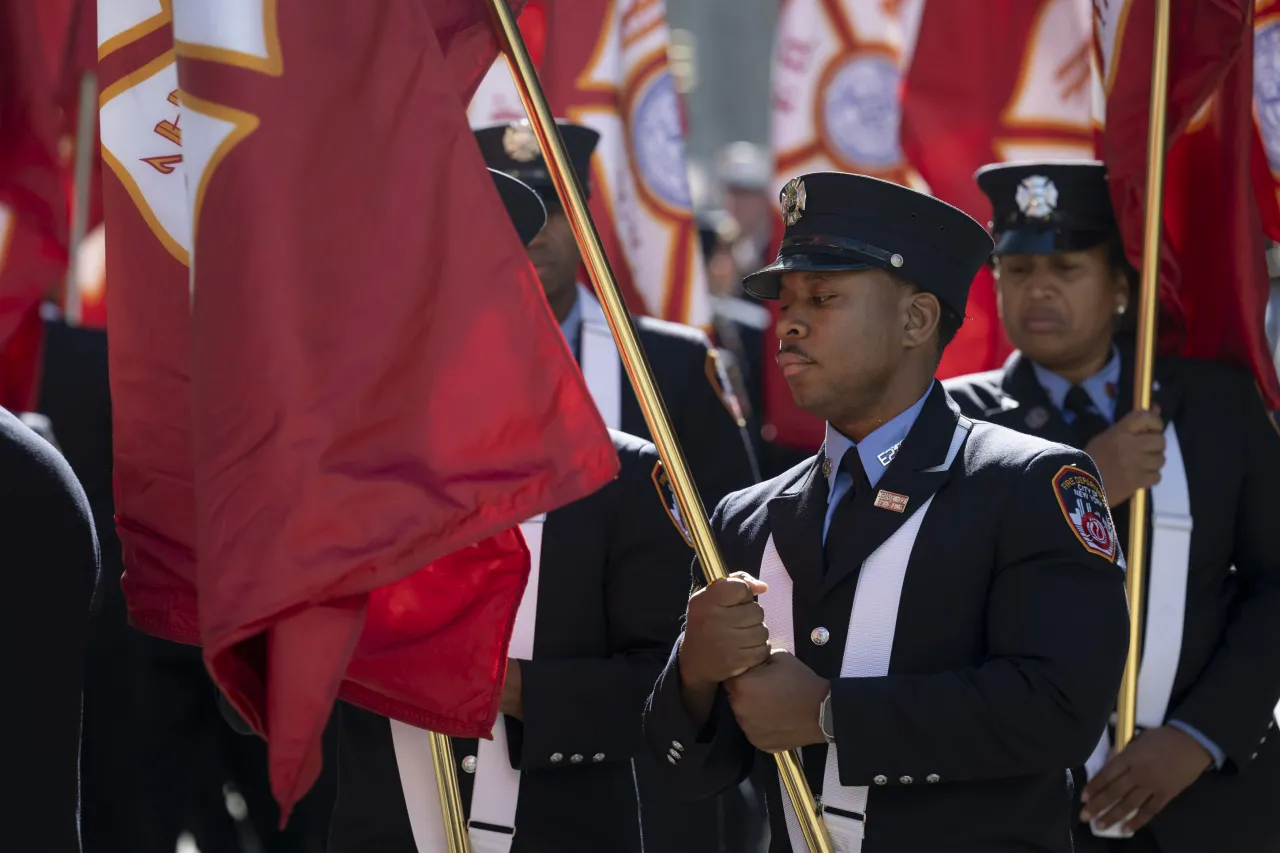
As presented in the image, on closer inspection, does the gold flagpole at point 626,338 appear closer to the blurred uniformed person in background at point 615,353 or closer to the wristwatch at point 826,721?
the wristwatch at point 826,721

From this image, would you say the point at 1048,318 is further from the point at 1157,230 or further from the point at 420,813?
the point at 420,813

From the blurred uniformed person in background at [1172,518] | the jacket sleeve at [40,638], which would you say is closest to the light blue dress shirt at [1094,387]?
the blurred uniformed person in background at [1172,518]

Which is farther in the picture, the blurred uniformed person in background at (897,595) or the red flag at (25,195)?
the red flag at (25,195)

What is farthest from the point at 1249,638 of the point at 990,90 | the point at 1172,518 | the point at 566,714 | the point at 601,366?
the point at 990,90

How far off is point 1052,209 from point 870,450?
1520mm

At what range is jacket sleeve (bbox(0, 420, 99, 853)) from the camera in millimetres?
2369

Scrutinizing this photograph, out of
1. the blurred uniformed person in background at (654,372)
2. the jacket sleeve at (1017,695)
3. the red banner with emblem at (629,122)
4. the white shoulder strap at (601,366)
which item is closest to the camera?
the jacket sleeve at (1017,695)

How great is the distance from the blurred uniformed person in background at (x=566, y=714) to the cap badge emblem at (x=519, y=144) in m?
1.40

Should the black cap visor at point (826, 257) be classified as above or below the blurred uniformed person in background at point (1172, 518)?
above

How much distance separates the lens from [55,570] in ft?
8.01

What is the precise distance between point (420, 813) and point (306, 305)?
46.8 inches

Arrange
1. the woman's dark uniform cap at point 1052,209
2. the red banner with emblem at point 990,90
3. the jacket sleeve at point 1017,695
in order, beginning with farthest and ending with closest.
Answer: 1. the red banner with emblem at point 990,90
2. the woman's dark uniform cap at point 1052,209
3. the jacket sleeve at point 1017,695

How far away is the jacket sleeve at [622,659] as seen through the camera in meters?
3.34

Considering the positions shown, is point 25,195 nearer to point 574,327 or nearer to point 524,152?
point 524,152
